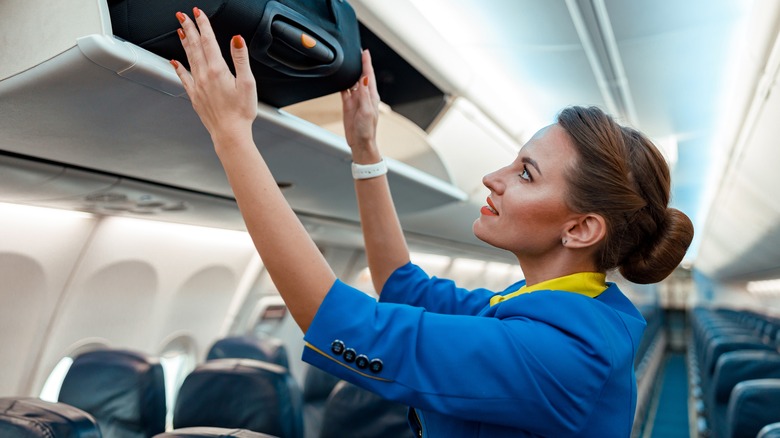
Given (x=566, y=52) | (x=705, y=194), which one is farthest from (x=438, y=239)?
(x=705, y=194)

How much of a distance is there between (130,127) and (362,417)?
158 centimetres

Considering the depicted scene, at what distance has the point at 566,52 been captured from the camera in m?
2.71

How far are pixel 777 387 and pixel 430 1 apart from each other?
2387 mm

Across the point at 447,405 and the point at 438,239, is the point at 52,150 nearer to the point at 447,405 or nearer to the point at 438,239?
the point at 447,405

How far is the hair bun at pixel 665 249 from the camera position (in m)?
1.41

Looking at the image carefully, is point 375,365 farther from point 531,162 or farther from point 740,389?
point 740,389

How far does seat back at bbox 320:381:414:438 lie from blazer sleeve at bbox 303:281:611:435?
5.26 feet

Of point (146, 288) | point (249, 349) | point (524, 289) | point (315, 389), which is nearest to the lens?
point (524, 289)

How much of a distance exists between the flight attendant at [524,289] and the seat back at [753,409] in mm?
1947

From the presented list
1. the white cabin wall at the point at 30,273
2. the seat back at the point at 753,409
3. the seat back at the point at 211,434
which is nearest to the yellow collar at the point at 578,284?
the seat back at the point at 211,434

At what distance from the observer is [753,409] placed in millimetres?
2916

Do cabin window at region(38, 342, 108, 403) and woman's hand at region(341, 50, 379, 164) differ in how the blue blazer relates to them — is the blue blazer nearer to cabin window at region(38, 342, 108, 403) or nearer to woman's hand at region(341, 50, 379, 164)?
woman's hand at region(341, 50, 379, 164)

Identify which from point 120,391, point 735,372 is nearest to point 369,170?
point 120,391

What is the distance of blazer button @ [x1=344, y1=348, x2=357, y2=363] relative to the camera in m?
1.10
